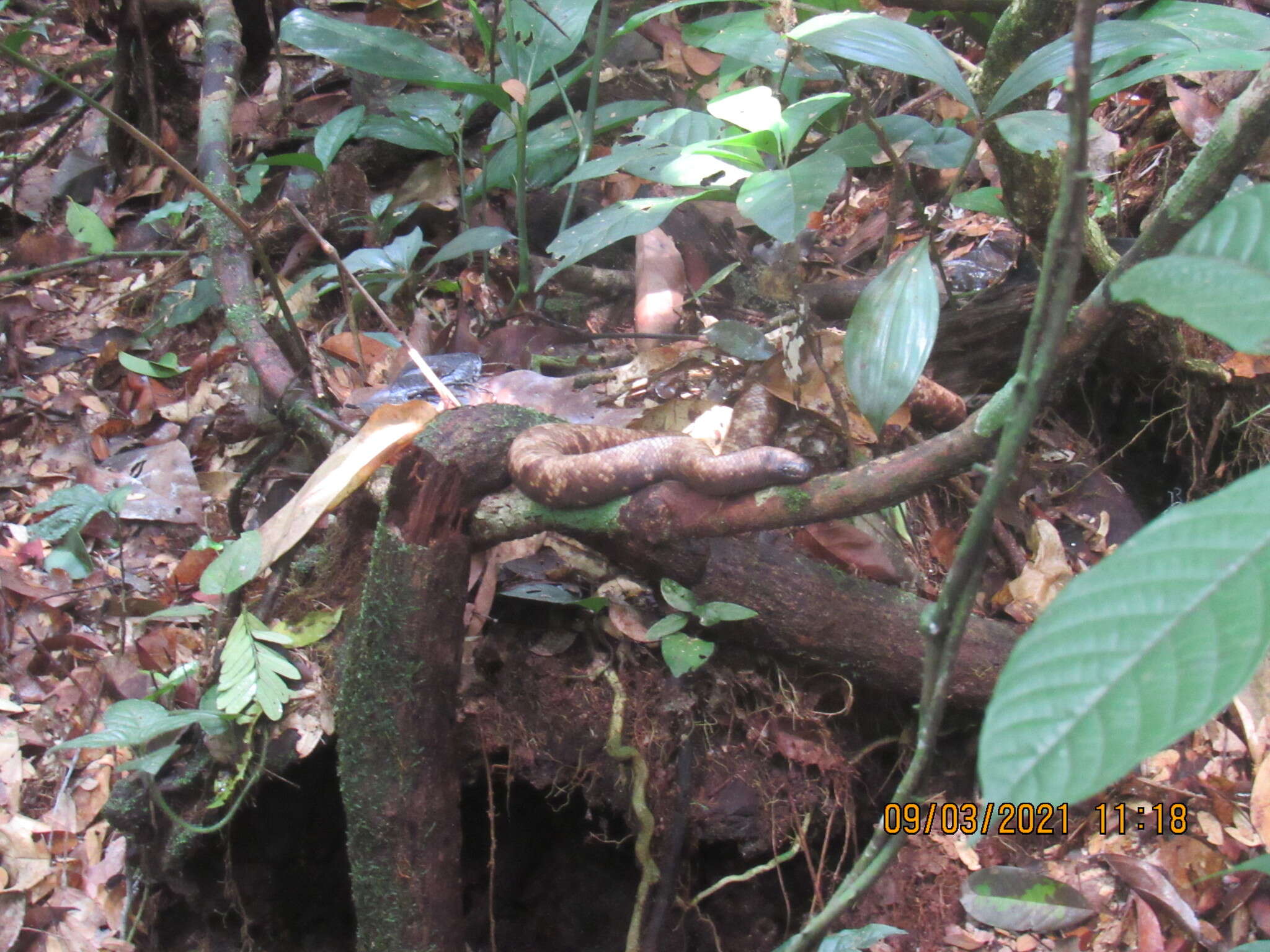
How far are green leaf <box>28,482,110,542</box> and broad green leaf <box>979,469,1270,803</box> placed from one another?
3.15 metres

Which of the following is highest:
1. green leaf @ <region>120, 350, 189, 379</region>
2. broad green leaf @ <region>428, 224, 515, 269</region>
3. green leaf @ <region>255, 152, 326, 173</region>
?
green leaf @ <region>255, 152, 326, 173</region>

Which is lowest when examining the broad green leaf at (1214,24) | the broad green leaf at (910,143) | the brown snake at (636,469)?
the brown snake at (636,469)

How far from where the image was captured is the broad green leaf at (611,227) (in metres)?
2.69

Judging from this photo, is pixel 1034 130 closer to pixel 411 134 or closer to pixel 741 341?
pixel 741 341

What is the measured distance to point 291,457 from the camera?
3867mm

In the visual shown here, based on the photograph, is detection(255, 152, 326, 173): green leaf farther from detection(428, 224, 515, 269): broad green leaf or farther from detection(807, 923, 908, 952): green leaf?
detection(807, 923, 908, 952): green leaf

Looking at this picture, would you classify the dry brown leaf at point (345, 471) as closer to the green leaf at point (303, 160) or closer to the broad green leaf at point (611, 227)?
the broad green leaf at point (611, 227)

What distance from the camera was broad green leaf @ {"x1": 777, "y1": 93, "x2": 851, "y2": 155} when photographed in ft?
8.05

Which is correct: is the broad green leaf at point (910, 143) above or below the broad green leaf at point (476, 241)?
above

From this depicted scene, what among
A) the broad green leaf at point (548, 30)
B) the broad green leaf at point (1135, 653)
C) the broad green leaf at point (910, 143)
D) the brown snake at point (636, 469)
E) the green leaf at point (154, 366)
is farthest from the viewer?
the green leaf at point (154, 366)

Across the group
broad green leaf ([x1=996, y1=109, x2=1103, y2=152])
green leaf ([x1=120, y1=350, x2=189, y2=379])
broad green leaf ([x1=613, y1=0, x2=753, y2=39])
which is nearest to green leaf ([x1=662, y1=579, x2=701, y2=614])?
broad green leaf ([x1=996, y1=109, x2=1103, y2=152])

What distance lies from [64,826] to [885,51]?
3631mm

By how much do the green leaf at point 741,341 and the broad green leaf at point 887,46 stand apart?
3.04 feet

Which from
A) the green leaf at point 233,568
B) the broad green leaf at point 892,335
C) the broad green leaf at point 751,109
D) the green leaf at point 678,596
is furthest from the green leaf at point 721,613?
the broad green leaf at point 751,109
